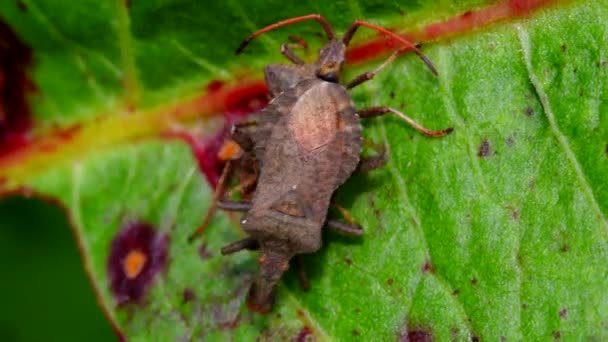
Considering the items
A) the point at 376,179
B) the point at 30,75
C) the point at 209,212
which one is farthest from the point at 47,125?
the point at 376,179

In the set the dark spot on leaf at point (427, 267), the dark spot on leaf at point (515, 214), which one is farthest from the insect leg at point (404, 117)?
the dark spot on leaf at point (427, 267)

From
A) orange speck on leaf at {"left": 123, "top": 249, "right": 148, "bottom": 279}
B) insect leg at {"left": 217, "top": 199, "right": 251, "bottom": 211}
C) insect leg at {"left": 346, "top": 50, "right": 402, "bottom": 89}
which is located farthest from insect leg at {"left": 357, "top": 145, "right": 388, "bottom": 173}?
orange speck on leaf at {"left": 123, "top": 249, "right": 148, "bottom": 279}

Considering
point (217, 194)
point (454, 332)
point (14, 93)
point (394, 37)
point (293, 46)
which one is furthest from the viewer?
point (14, 93)

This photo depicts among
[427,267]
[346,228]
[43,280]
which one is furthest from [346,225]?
[43,280]

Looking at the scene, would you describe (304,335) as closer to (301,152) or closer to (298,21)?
(301,152)

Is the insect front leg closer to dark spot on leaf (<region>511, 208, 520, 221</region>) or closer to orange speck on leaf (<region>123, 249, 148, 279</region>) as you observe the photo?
dark spot on leaf (<region>511, 208, 520, 221</region>)
